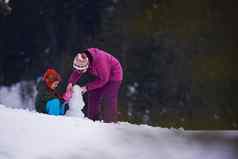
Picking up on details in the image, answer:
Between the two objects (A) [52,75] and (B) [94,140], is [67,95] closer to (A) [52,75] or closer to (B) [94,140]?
(A) [52,75]

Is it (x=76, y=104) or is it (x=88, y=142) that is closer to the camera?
(x=88, y=142)

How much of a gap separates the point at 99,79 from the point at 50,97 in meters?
0.17

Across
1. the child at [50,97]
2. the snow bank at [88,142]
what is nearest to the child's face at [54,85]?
the child at [50,97]

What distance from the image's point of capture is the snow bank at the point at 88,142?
52.7 inches

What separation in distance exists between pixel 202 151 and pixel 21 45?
0.65 meters

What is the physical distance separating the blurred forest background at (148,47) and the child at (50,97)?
0.03m

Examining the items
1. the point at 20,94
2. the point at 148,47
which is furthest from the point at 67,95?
the point at 148,47

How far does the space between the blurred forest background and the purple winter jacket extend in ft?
0.07

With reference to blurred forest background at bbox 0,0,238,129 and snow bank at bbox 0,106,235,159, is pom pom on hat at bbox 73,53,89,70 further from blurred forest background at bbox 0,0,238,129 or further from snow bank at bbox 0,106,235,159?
snow bank at bbox 0,106,235,159

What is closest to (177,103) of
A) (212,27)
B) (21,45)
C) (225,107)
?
(225,107)

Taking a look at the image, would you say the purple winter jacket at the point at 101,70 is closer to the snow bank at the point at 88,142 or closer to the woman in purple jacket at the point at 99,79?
the woman in purple jacket at the point at 99,79

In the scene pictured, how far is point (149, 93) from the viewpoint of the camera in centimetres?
153

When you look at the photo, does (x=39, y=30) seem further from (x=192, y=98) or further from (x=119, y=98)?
(x=192, y=98)

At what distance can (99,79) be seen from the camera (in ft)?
4.97
